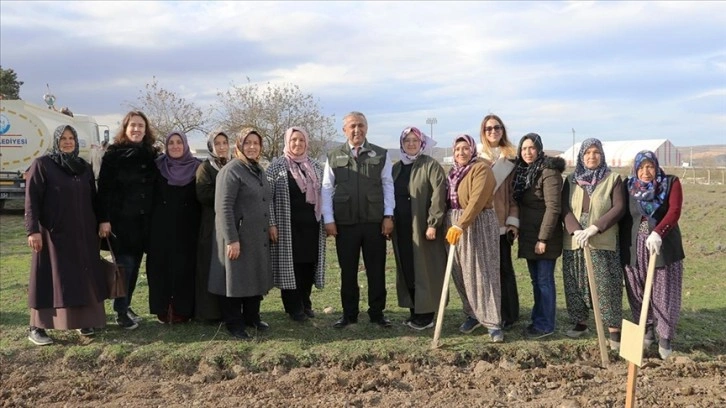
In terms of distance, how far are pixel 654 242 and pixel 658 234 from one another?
3.5 inches

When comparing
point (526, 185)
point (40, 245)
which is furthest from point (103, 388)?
point (526, 185)

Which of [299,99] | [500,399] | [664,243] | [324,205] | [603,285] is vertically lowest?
[500,399]

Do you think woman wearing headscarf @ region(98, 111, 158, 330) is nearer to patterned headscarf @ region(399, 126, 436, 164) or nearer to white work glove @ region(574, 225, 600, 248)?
patterned headscarf @ region(399, 126, 436, 164)

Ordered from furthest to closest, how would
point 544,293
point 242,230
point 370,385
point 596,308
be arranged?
point 544,293 < point 242,230 < point 596,308 < point 370,385

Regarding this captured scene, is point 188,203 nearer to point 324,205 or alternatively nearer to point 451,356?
point 324,205

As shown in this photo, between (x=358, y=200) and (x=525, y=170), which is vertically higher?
(x=525, y=170)

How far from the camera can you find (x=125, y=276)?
5.38 meters

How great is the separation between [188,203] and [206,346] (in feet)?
4.19

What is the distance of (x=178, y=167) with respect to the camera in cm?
538

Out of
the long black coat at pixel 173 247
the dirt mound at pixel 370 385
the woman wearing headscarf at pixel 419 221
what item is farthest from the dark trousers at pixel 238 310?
the woman wearing headscarf at pixel 419 221

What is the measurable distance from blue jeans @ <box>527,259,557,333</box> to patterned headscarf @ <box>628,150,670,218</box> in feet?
2.88

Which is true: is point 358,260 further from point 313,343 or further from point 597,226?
point 597,226

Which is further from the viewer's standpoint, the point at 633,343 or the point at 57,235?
the point at 57,235

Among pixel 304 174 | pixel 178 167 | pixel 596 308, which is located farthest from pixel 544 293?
pixel 178 167
